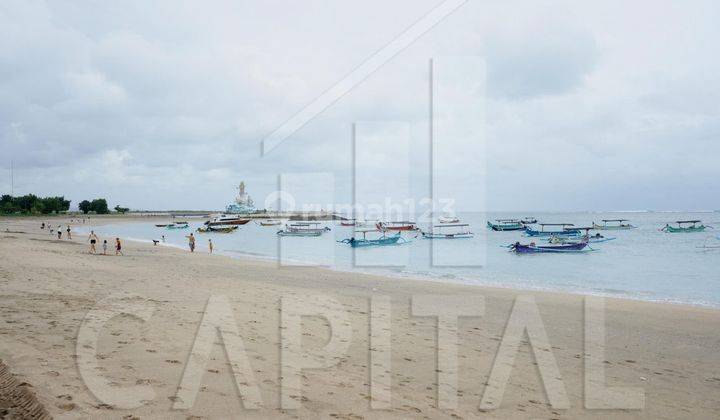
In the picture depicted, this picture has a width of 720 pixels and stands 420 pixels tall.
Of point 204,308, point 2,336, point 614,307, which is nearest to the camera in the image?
point 2,336

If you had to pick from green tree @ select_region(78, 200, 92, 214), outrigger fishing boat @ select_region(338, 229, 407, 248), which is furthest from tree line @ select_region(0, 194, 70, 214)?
outrigger fishing boat @ select_region(338, 229, 407, 248)

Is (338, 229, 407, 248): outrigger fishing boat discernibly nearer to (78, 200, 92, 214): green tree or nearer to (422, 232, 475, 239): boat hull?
(422, 232, 475, 239): boat hull

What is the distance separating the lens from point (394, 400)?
18.5 ft

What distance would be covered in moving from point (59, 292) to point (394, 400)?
375 inches

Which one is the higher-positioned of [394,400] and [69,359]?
[69,359]

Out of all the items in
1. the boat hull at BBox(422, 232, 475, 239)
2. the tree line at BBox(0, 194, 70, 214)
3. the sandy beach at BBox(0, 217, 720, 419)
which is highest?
the tree line at BBox(0, 194, 70, 214)

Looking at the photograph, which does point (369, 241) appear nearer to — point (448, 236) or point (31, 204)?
point (448, 236)

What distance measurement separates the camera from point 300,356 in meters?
7.14

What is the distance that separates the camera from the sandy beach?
5.16m

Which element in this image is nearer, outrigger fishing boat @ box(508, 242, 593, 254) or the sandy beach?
the sandy beach

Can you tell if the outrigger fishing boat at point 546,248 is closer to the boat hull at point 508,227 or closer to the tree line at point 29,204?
the boat hull at point 508,227

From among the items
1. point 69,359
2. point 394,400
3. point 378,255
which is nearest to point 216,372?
point 69,359

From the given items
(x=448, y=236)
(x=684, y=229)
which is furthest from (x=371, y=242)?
(x=684, y=229)

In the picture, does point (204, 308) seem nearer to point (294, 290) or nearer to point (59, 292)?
point (59, 292)
